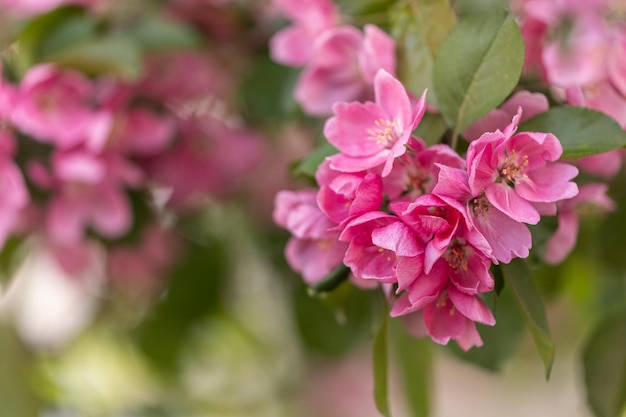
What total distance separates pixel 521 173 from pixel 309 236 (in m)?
0.12

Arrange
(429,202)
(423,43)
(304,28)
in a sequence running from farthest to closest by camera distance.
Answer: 1. (304,28)
2. (423,43)
3. (429,202)

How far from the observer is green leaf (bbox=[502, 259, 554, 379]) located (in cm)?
38

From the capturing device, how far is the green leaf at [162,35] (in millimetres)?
627

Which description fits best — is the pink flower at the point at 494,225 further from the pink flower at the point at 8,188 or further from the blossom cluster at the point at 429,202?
the pink flower at the point at 8,188

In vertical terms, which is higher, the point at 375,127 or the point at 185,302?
the point at 375,127

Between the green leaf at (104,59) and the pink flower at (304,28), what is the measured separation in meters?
0.11

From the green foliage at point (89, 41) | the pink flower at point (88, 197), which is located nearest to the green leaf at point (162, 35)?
the green foliage at point (89, 41)

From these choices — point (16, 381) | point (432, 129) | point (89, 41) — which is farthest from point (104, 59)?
point (16, 381)

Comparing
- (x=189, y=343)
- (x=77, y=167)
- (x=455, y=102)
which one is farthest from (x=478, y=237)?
(x=189, y=343)

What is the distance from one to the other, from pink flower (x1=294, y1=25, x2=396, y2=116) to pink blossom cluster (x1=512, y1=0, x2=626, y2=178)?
110mm

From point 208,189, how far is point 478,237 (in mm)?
462

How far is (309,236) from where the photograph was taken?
41 centimetres

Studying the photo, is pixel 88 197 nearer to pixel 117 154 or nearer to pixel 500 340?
pixel 117 154

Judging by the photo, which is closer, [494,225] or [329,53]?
[494,225]
